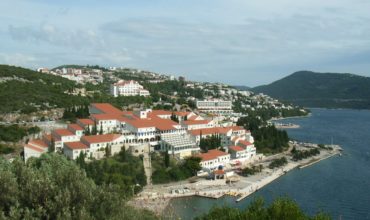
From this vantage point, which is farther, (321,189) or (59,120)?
(59,120)

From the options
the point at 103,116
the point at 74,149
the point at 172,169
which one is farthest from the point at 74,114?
the point at 172,169

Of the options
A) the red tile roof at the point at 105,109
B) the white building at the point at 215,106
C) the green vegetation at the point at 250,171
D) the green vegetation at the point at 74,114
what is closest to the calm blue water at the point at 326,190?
the green vegetation at the point at 250,171

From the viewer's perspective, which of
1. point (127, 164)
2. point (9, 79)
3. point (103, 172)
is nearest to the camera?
point (103, 172)

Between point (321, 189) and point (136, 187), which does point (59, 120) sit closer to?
point (136, 187)

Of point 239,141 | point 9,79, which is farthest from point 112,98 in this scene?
point 239,141

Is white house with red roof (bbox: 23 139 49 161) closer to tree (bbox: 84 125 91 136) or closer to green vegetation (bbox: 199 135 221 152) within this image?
tree (bbox: 84 125 91 136)

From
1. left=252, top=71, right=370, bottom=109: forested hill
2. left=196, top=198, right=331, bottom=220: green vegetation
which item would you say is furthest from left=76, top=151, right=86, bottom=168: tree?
left=252, top=71, right=370, bottom=109: forested hill

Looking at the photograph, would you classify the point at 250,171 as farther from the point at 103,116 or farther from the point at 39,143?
the point at 39,143

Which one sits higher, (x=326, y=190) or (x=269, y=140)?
(x=269, y=140)
